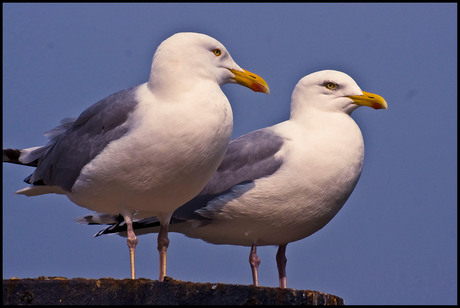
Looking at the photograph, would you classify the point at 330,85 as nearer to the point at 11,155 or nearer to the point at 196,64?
the point at 196,64

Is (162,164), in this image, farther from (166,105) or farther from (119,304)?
(119,304)

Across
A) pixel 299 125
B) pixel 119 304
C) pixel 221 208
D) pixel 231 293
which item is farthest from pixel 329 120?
pixel 119 304

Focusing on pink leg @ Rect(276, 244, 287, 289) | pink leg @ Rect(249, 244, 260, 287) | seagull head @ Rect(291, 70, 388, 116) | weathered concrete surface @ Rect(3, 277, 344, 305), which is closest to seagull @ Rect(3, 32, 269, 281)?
weathered concrete surface @ Rect(3, 277, 344, 305)

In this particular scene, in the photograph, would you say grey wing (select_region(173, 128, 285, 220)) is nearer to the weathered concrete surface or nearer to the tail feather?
the tail feather

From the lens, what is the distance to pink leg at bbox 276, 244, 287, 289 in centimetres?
889

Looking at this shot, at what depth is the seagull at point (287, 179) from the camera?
26.3 feet

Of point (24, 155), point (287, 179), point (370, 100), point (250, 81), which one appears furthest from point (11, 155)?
point (370, 100)

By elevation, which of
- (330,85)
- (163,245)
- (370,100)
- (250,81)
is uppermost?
(330,85)

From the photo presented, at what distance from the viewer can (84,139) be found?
23.7 feet

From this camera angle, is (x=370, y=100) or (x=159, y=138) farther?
(x=370, y=100)

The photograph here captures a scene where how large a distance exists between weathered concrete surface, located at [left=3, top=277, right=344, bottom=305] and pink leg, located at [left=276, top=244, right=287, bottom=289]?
279cm

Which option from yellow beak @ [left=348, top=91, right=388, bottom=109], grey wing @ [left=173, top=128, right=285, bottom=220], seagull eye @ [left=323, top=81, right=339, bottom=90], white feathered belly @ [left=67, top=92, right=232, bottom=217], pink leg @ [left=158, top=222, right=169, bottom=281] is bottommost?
pink leg @ [left=158, top=222, right=169, bottom=281]

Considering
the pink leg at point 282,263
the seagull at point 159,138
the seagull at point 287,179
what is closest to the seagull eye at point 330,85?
the seagull at point 287,179

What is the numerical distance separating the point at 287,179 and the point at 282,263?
135cm
